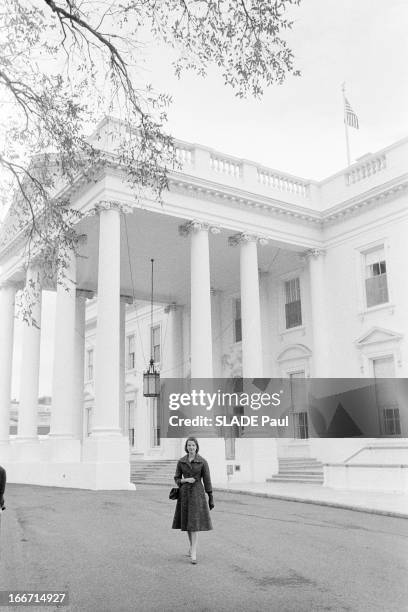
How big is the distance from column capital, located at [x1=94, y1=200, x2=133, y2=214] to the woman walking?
1208 cm

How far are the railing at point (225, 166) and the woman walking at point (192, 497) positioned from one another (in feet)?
50.9

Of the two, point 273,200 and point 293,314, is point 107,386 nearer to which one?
point 273,200

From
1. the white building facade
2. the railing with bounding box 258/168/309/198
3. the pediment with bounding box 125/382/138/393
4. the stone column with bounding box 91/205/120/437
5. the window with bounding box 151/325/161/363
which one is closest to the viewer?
the stone column with bounding box 91/205/120/437

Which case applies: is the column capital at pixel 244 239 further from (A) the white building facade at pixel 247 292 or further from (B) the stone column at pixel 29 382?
(B) the stone column at pixel 29 382

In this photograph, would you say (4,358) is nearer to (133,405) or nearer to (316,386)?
(133,405)

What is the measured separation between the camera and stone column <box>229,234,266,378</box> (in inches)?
835

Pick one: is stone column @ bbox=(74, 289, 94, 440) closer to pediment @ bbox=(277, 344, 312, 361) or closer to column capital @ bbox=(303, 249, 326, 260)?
pediment @ bbox=(277, 344, 312, 361)

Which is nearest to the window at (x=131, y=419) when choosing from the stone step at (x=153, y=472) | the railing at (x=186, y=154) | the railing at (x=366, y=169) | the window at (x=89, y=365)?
the window at (x=89, y=365)

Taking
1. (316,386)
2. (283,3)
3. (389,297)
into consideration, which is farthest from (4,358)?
(283,3)

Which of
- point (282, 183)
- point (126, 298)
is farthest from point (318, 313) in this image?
point (126, 298)

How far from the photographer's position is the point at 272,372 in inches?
1006

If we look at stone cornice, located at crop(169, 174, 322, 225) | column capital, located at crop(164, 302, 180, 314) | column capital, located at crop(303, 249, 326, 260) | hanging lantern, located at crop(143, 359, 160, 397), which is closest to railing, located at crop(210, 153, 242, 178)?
stone cornice, located at crop(169, 174, 322, 225)

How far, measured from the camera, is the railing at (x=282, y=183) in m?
23.2

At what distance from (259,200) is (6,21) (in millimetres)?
Result: 14850
